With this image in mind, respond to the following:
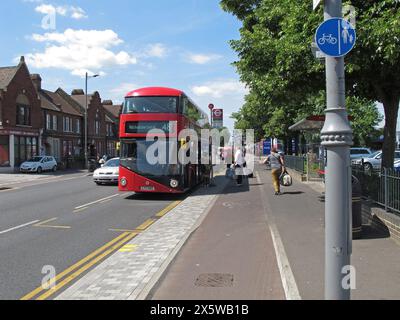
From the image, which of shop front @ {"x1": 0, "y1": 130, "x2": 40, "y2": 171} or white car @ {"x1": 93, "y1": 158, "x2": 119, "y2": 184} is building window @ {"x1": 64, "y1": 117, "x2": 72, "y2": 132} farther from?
white car @ {"x1": 93, "y1": 158, "x2": 119, "y2": 184}

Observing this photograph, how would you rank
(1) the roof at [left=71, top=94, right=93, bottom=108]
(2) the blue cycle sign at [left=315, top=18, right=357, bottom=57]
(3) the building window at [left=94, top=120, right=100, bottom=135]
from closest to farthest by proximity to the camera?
1. (2) the blue cycle sign at [left=315, top=18, right=357, bottom=57]
2. (1) the roof at [left=71, top=94, right=93, bottom=108]
3. (3) the building window at [left=94, top=120, right=100, bottom=135]

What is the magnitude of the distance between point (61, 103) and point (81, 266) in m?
51.9

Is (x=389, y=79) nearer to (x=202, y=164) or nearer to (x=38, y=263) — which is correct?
(x=38, y=263)

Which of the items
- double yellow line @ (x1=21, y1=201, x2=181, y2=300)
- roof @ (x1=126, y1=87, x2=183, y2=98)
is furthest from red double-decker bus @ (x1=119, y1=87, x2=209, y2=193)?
double yellow line @ (x1=21, y1=201, x2=181, y2=300)

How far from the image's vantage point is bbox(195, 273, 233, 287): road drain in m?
5.89

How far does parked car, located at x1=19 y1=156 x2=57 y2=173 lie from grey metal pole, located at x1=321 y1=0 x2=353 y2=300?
37.0 m

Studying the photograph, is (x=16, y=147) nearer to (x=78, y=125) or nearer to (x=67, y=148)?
(x=67, y=148)

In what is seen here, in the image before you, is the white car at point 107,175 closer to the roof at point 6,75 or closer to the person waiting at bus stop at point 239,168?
the person waiting at bus stop at point 239,168

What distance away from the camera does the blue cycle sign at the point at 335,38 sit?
4.10 metres

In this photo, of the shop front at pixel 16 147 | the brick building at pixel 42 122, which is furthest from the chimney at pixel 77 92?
the shop front at pixel 16 147

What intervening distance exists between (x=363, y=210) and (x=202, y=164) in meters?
12.4

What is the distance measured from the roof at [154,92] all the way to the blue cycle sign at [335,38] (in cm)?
1218

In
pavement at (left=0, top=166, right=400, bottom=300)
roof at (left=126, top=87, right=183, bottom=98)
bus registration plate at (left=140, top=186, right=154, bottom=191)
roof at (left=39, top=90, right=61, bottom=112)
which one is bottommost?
pavement at (left=0, top=166, right=400, bottom=300)
